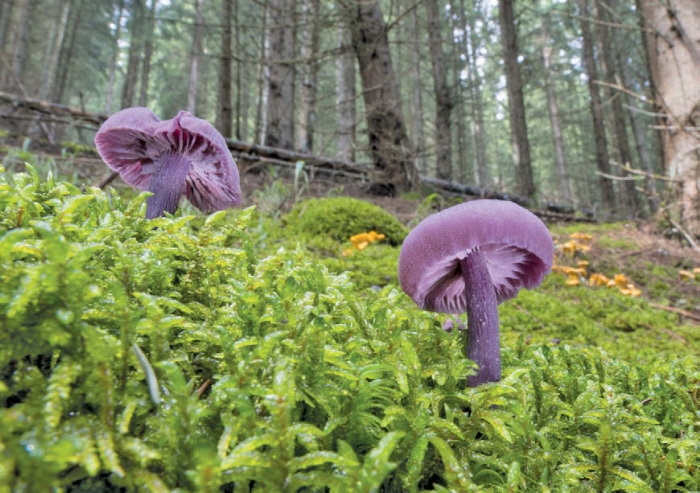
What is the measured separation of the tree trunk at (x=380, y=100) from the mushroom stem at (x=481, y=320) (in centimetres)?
561

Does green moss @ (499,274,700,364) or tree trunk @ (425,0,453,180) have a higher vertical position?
tree trunk @ (425,0,453,180)

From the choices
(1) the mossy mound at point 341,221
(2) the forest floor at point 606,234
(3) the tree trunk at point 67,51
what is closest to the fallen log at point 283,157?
(2) the forest floor at point 606,234

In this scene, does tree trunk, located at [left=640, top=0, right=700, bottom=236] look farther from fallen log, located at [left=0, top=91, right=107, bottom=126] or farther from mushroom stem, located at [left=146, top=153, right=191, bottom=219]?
fallen log, located at [left=0, top=91, right=107, bottom=126]

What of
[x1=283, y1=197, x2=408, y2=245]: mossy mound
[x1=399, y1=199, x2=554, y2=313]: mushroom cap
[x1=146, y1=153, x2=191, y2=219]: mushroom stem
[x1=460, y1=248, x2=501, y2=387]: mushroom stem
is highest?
[x1=283, y1=197, x2=408, y2=245]: mossy mound

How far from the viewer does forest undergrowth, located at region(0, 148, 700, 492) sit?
1.97 ft

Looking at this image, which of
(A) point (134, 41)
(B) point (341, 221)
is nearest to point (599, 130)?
(B) point (341, 221)

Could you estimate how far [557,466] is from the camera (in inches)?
38.7

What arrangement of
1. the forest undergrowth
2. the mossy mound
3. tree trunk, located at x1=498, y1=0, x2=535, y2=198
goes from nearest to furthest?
the forest undergrowth
the mossy mound
tree trunk, located at x1=498, y1=0, x2=535, y2=198

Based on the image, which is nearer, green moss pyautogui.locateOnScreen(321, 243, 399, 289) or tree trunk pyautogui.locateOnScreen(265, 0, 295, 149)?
green moss pyautogui.locateOnScreen(321, 243, 399, 289)

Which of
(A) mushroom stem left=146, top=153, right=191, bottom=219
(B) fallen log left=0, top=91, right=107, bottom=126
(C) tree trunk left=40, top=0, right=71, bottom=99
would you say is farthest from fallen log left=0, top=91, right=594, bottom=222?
(C) tree trunk left=40, top=0, right=71, bottom=99

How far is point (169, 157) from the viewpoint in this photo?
1.98 meters

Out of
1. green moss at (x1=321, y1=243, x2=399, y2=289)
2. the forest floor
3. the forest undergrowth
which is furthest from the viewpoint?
the forest floor

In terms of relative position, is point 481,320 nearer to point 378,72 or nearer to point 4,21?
point 378,72

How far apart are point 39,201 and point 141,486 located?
1.04m
